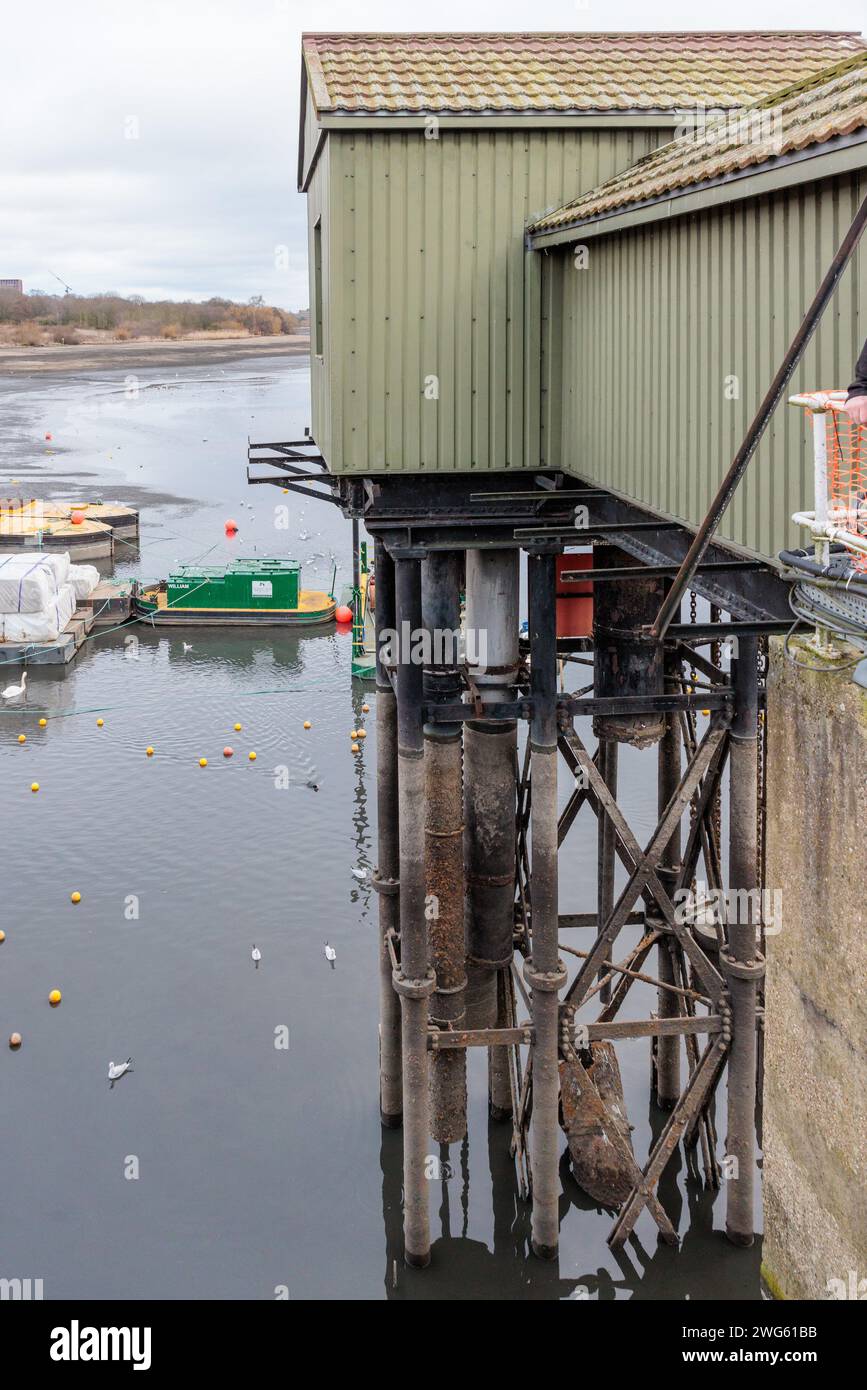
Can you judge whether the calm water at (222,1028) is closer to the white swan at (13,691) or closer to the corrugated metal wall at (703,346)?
the white swan at (13,691)

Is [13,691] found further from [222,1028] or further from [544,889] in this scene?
[544,889]

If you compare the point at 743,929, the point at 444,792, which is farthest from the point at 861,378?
the point at 444,792

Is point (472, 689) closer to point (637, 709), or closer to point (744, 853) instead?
point (637, 709)

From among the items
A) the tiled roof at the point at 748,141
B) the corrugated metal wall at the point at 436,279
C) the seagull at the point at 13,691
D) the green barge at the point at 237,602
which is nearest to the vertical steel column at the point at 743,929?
the corrugated metal wall at the point at 436,279

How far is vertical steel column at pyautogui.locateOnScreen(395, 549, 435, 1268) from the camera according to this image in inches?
523

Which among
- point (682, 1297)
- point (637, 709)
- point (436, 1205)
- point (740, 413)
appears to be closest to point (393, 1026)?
point (436, 1205)

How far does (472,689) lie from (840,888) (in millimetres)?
7306

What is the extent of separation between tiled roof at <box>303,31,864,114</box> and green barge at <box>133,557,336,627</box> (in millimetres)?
32679

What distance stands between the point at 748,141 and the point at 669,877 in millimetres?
9326

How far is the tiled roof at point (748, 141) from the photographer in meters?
7.84

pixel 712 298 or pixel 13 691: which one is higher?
pixel 712 298

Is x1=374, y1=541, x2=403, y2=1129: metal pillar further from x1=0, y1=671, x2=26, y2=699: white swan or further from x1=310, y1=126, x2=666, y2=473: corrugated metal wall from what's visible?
x1=0, y1=671, x2=26, y2=699: white swan

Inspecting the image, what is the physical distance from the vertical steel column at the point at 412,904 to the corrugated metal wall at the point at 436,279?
1.44m

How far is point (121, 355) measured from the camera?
177625 millimetres
